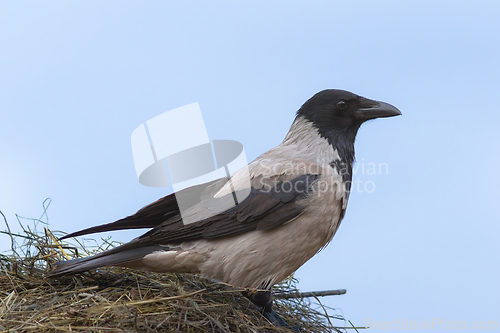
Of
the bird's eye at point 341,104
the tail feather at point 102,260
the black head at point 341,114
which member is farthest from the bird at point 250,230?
the bird's eye at point 341,104

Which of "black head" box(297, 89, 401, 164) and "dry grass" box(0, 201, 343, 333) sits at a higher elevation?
"black head" box(297, 89, 401, 164)

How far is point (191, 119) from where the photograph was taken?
2432 millimetres

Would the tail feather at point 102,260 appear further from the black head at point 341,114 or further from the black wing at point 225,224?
the black head at point 341,114

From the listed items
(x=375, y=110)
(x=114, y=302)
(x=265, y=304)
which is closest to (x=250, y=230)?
(x=265, y=304)

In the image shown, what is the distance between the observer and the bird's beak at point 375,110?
2828 millimetres

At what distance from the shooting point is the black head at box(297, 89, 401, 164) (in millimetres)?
2773

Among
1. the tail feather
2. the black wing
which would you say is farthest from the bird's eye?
the tail feather

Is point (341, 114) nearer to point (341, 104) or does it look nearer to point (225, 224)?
A: point (341, 104)

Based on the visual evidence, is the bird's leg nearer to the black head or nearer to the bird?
the bird

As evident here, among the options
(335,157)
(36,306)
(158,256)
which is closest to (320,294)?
(335,157)

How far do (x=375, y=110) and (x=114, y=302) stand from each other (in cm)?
163

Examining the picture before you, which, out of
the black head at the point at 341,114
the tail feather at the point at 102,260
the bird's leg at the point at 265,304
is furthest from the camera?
the black head at the point at 341,114

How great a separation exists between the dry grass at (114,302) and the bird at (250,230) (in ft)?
0.32

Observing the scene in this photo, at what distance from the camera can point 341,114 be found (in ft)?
9.24
